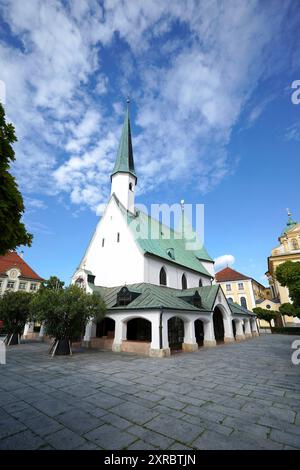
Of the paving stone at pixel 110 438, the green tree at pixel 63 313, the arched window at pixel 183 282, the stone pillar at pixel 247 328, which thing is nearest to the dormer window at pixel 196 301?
the arched window at pixel 183 282

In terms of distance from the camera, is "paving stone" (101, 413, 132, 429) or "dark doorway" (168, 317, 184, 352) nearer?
"paving stone" (101, 413, 132, 429)

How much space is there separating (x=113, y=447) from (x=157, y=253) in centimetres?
1735

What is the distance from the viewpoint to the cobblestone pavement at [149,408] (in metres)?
3.71

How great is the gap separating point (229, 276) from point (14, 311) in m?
45.1

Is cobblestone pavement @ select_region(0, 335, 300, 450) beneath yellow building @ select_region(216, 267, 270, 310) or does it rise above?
beneath

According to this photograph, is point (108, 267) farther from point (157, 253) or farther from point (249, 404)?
point (249, 404)

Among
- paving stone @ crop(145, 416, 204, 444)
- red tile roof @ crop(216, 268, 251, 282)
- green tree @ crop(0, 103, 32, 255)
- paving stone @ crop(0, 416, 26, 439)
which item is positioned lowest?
paving stone @ crop(0, 416, 26, 439)

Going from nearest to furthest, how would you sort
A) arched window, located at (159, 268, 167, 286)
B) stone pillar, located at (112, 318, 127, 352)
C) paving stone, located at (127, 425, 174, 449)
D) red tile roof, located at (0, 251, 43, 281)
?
paving stone, located at (127, 425, 174, 449) < stone pillar, located at (112, 318, 127, 352) < arched window, located at (159, 268, 167, 286) < red tile roof, located at (0, 251, 43, 281)

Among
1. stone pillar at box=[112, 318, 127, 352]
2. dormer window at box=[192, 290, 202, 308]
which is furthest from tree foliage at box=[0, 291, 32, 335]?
dormer window at box=[192, 290, 202, 308]

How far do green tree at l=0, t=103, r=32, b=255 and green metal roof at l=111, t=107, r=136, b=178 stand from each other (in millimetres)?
21749

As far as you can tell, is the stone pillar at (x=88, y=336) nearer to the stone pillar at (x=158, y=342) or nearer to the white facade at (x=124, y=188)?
the stone pillar at (x=158, y=342)

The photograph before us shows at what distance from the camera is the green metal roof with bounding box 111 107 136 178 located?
2706cm

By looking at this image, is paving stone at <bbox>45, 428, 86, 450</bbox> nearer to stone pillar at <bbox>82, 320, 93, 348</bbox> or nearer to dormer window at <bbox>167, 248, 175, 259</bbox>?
stone pillar at <bbox>82, 320, 93, 348</bbox>

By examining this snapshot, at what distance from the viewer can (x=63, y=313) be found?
12984mm
